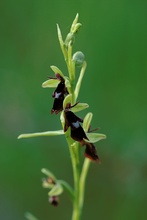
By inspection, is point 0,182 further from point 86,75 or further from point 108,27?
point 108,27

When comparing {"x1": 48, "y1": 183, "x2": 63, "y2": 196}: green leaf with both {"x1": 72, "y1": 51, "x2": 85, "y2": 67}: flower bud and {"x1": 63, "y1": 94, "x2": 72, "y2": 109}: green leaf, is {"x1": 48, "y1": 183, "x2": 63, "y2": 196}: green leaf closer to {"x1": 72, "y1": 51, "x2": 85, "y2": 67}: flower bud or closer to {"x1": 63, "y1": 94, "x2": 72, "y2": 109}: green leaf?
{"x1": 63, "y1": 94, "x2": 72, "y2": 109}: green leaf

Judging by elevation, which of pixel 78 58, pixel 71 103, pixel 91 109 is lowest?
pixel 91 109

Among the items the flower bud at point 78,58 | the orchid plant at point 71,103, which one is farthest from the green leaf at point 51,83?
the flower bud at point 78,58

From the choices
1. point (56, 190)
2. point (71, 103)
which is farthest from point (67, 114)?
point (56, 190)

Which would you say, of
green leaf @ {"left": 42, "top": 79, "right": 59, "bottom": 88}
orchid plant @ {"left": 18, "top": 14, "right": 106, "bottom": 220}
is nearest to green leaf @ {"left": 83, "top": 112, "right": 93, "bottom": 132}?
orchid plant @ {"left": 18, "top": 14, "right": 106, "bottom": 220}

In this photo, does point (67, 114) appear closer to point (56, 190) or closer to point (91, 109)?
point (56, 190)

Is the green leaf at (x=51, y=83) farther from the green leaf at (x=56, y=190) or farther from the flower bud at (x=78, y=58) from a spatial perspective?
the green leaf at (x=56, y=190)

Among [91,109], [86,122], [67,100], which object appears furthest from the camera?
[91,109]

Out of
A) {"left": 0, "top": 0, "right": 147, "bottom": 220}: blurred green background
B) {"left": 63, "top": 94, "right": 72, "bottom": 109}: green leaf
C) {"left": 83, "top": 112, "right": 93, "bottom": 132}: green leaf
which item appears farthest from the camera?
{"left": 0, "top": 0, "right": 147, "bottom": 220}: blurred green background

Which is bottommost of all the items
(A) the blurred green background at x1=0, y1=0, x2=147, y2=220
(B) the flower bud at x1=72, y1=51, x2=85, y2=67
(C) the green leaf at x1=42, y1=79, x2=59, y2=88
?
(A) the blurred green background at x1=0, y1=0, x2=147, y2=220
